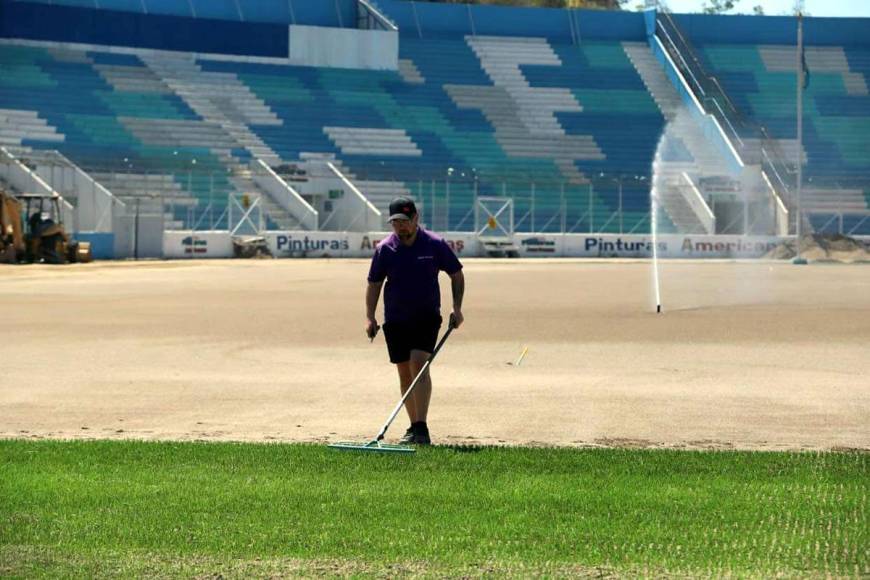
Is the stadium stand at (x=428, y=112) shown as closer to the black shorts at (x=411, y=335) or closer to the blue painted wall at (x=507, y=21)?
the blue painted wall at (x=507, y=21)

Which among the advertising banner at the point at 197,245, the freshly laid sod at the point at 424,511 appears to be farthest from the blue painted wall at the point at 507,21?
the freshly laid sod at the point at 424,511

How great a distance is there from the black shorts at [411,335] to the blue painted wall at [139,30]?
207 ft

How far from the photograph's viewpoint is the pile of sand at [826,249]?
66.8 meters

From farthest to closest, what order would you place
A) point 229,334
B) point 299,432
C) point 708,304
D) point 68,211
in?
point 68,211, point 708,304, point 229,334, point 299,432

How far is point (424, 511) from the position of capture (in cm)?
952

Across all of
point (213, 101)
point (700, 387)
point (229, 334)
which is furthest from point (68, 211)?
point (700, 387)

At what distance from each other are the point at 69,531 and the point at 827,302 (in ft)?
87.8

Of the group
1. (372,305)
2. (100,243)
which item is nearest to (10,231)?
(100,243)

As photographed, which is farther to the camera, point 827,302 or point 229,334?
point 827,302

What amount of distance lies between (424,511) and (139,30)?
68.1 meters

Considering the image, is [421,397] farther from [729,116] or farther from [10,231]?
[729,116]

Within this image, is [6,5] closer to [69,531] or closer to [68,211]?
[68,211]

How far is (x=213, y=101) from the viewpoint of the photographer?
73.9 meters

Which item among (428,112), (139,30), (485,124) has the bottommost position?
(485,124)
